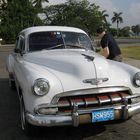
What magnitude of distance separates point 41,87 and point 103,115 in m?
1.03

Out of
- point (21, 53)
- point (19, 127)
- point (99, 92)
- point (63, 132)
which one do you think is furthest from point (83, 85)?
Result: point (21, 53)

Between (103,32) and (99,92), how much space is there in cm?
390

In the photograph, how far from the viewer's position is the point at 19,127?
698 centimetres

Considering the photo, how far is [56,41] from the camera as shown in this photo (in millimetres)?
7824

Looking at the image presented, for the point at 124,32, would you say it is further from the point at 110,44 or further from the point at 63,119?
the point at 63,119

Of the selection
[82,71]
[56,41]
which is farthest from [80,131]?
[56,41]

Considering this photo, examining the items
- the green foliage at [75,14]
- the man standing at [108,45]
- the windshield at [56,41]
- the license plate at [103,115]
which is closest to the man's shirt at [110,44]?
the man standing at [108,45]

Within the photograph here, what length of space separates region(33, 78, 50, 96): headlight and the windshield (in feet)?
6.46

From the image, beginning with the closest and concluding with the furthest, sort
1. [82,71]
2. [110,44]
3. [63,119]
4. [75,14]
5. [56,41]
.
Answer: [63,119]
[82,71]
[56,41]
[110,44]
[75,14]

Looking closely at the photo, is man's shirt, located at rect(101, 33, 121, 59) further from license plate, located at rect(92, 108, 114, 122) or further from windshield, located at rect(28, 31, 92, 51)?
license plate, located at rect(92, 108, 114, 122)

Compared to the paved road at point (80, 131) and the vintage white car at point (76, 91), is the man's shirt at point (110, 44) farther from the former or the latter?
the vintage white car at point (76, 91)

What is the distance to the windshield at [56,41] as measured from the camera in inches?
304

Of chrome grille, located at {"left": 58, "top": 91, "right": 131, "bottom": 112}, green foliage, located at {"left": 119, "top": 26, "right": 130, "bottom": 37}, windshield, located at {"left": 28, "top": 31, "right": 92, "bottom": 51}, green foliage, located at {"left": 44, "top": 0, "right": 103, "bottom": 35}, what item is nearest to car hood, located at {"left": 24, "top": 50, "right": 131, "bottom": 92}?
chrome grille, located at {"left": 58, "top": 91, "right": 131, "bottom": 112}

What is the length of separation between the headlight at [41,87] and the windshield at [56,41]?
1.97 m
